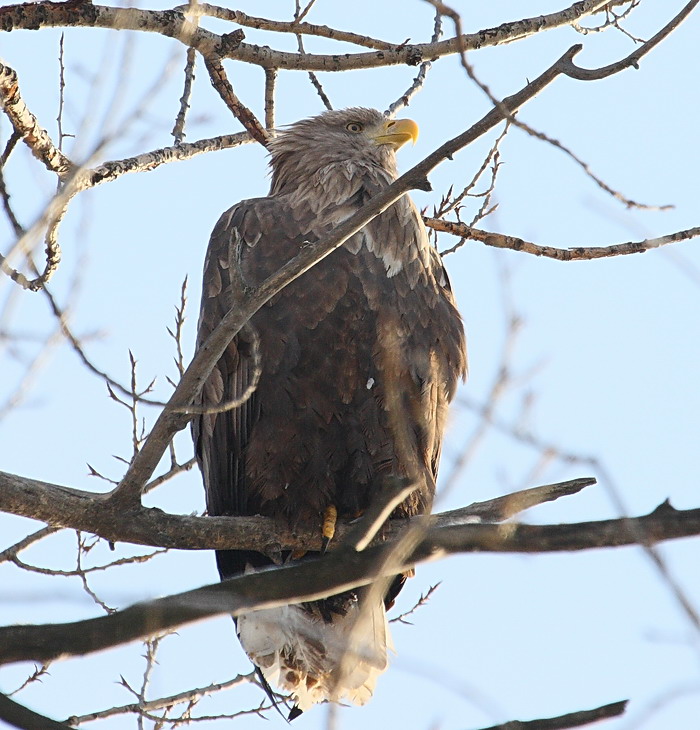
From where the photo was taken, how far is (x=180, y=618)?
193 cm

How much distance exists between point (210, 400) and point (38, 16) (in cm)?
156

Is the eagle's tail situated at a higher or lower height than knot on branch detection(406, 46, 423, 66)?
lower

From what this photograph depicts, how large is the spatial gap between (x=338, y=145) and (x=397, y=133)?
0.28 metres

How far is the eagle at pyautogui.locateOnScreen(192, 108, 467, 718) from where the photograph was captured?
3.96m

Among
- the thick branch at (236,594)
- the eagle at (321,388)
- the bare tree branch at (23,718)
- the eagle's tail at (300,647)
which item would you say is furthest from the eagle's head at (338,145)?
the bare tree branch at (23,718)

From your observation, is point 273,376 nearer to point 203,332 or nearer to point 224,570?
point 203,332

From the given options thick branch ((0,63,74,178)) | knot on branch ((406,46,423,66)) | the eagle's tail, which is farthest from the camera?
the eagle's tail

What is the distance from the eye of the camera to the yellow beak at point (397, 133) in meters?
4.93

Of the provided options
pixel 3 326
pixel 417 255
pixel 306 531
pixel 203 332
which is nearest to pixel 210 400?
pixel 203 332

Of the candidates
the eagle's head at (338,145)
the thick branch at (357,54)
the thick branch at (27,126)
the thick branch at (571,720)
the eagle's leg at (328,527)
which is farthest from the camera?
the eagle's head at (338,145)

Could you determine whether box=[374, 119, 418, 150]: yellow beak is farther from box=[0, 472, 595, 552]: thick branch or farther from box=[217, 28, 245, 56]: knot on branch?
box=[0, 472, 595, 552]: thick branch

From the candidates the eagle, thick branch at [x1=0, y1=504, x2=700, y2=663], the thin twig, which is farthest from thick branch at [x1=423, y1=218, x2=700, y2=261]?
thick branch at [x1=0, y1=504, x2=700, y2=663]

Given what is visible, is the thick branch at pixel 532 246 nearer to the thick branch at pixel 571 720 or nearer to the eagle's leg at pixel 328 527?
the eagle's leg at pixel 328 527

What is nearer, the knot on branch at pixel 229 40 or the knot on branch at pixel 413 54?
the knot on branch at pixel 229 40
